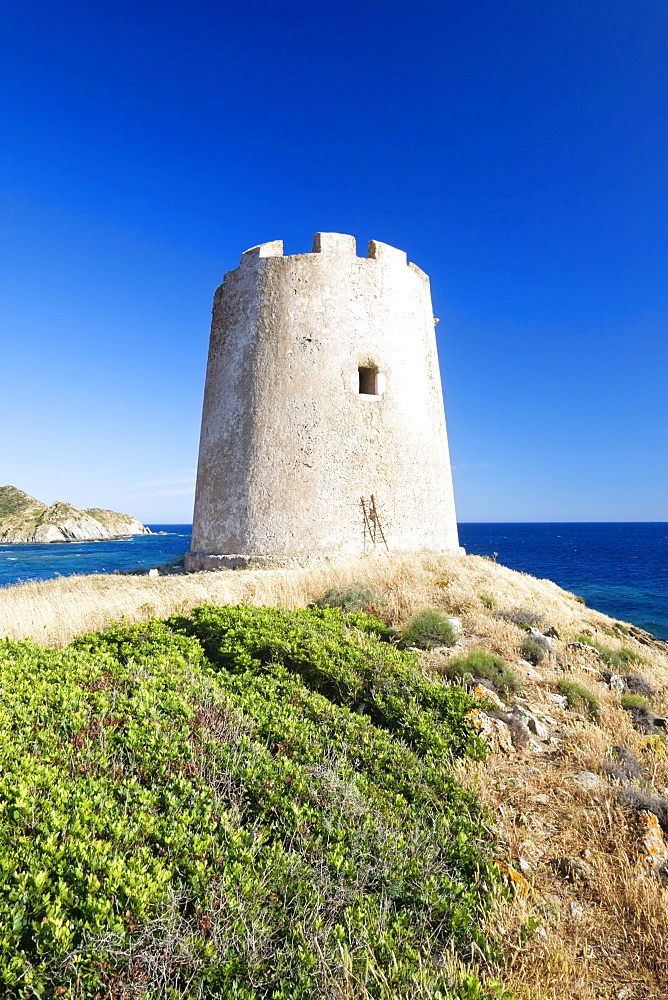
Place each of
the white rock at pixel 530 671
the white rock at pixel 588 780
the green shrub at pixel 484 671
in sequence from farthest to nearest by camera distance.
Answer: the white rock at pixel 530 671 < the green shrub at pixel 484 671 < the white rock at pixel 588 780

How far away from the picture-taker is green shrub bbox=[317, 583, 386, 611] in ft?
26.3

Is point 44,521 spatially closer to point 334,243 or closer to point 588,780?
point 334,243

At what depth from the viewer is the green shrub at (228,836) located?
7.13ft

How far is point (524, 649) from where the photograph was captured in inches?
272

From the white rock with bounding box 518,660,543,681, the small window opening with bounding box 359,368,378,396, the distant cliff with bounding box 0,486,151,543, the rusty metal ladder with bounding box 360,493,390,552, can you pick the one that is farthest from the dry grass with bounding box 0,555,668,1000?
the distant cliff with bounding box 0,486,151,543

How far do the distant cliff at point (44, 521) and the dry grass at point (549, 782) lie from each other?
268ft

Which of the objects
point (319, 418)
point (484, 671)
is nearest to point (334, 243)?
point (319, 418)

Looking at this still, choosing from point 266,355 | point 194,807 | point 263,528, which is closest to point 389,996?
point 194,807

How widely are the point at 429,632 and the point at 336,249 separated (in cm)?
1030

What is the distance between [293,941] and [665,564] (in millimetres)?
61880

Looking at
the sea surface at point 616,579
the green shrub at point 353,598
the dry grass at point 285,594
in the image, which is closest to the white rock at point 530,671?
the dry grass at point 285,594

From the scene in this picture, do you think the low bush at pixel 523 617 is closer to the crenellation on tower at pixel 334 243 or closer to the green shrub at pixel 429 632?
the green shrub at pixel 429 632

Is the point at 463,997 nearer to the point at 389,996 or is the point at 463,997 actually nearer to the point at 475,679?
the point at 389,996

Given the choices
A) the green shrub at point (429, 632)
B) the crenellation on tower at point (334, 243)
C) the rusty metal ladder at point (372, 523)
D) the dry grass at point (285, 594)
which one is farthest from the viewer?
the crenellation on tower at point (334, 243)
